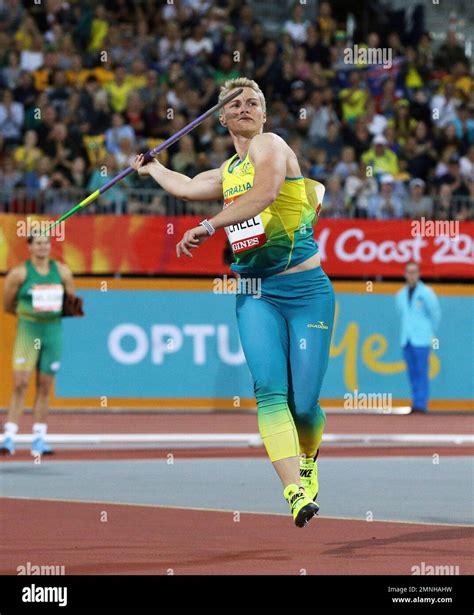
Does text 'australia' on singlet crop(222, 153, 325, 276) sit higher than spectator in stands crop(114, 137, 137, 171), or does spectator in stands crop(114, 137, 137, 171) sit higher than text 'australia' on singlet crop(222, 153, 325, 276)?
spectator in stands crop(114, 137, 137, 171)

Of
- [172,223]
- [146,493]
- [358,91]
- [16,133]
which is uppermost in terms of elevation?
[358,91]

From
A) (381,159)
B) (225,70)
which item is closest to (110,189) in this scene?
(225,70)

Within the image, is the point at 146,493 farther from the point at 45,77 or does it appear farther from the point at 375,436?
the point at 45,77

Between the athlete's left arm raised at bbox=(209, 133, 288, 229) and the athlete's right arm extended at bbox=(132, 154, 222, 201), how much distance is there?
0.55 meters

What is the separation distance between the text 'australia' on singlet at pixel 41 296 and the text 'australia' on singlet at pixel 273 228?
665cm

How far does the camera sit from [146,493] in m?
11.5

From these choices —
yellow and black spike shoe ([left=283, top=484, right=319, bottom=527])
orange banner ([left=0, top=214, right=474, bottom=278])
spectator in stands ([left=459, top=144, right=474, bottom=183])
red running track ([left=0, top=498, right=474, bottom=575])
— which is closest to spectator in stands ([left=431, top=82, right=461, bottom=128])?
spectator in stands ([left=459, top=144, right=474, bottom=183])

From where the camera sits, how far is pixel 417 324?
2100 centimetres

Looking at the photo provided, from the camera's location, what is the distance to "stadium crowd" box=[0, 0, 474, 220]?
21.2 m

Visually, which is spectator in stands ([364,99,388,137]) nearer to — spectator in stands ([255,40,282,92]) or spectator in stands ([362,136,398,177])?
spectator in stands ([362,136,398,177])

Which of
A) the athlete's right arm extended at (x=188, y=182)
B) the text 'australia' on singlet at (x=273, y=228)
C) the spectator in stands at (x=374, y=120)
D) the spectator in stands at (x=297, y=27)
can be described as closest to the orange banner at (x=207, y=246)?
the spectator in stands at (x=374, y=120)
